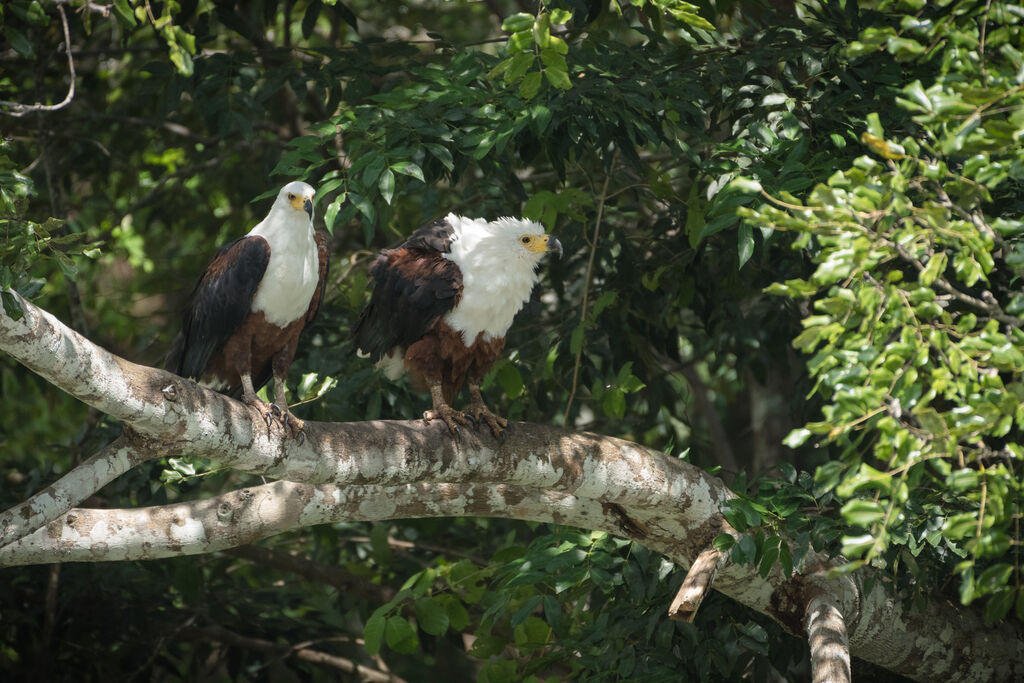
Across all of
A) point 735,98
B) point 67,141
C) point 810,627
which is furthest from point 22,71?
point 810,627

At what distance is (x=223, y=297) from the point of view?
3771mm

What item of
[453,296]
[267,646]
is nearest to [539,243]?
[453,296]

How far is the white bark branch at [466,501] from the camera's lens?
302 centimetres

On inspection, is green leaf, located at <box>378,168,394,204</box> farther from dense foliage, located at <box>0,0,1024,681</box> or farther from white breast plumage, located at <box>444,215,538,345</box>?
white breast plumage, located at <box>444,215,538,345</box>

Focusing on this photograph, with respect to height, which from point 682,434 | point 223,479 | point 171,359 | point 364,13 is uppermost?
point 364,13

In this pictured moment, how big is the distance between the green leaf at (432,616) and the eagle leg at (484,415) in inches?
34.4

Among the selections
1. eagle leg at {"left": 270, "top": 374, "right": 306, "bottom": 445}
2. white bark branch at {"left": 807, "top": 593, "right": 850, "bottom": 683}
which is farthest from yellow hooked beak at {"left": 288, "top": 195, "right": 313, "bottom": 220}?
white bark branch at {"left": 807, "top": 593, "right": 850, "bottom": 683}

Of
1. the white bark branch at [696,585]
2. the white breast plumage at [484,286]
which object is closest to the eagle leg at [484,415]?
the white breast plumage at [484,286]

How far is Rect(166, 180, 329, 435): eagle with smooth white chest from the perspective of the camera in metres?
3.77

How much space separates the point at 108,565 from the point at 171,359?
1426 millimetres

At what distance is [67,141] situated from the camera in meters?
5.96

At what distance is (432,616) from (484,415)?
3.18ft

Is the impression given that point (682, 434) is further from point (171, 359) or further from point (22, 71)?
point (22, 71)

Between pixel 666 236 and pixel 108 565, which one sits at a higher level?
pixel 666 236
